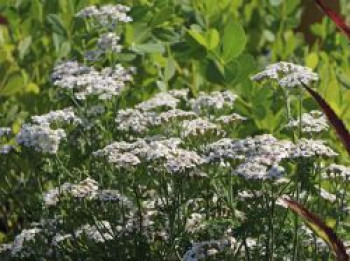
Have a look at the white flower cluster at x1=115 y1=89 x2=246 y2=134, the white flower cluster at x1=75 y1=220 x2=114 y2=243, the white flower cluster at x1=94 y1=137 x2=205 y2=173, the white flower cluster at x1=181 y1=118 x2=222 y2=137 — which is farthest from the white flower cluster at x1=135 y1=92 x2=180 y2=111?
the white flower cluster at x1=75 y1=220 x2=114 y2=243

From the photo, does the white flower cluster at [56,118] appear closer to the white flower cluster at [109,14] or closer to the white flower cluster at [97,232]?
the white flower cluster at [97,232]

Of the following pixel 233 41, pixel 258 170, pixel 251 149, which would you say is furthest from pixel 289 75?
pixel 233 41

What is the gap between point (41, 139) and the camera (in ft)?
9.44

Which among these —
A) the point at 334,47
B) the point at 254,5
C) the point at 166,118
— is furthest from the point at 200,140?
the point at 254,5

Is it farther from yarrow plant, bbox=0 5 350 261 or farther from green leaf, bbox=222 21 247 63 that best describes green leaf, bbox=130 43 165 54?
yarrow plant, bbox=0 5 350 261

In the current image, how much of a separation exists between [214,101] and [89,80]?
15.0 inches

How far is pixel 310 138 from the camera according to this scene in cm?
283

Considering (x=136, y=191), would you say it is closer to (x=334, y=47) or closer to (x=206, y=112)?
(x=206, y=112)

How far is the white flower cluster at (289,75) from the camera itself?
2789mm

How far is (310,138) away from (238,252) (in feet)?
1.26

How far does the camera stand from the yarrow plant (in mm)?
2658

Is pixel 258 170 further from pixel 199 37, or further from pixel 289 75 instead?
pixel 199 37

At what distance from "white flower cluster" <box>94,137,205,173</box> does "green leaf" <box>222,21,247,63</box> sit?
2.48ft

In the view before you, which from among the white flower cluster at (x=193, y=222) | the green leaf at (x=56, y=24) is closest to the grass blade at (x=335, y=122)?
the white flower cluster at (x=193, y=222)
